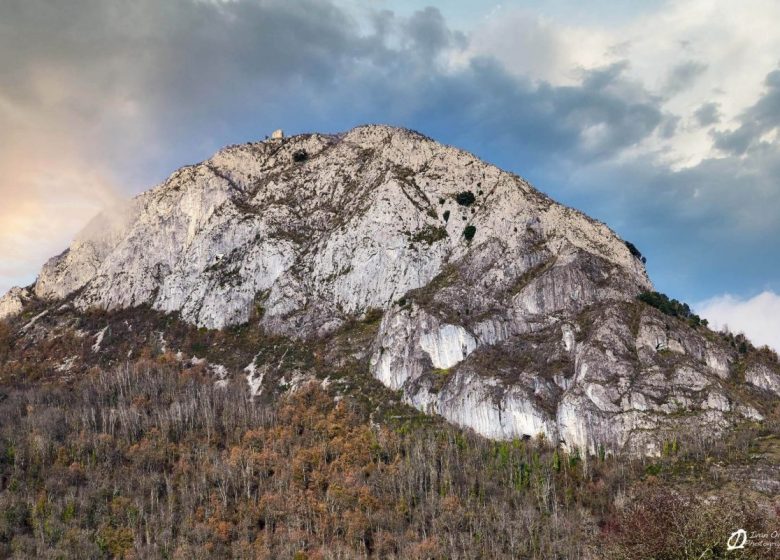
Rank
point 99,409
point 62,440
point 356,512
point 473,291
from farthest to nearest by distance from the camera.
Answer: point 473,291 < point 99,409 < point 62,440 < point 356,512

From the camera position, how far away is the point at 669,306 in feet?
592

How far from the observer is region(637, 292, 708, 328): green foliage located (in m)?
179

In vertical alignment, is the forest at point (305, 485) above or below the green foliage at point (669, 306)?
below

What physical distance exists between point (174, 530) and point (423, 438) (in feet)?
206

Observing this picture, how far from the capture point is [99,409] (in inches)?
7151

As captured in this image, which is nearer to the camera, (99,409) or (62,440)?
(62,440)

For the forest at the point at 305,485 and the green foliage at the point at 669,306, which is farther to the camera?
the green foliage at the point at 669,306

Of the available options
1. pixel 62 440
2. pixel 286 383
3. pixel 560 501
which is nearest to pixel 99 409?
pixel 62 440

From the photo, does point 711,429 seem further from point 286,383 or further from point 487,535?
point 286,383

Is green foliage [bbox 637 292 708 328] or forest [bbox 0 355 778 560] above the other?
green foliage [bbox 637 292 708 328]

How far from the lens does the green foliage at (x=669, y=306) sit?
587 feet

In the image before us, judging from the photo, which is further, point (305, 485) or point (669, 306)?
point (669, 306)

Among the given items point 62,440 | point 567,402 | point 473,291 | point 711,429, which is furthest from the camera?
point 473,291

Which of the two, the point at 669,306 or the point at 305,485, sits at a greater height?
the point at 669,306
